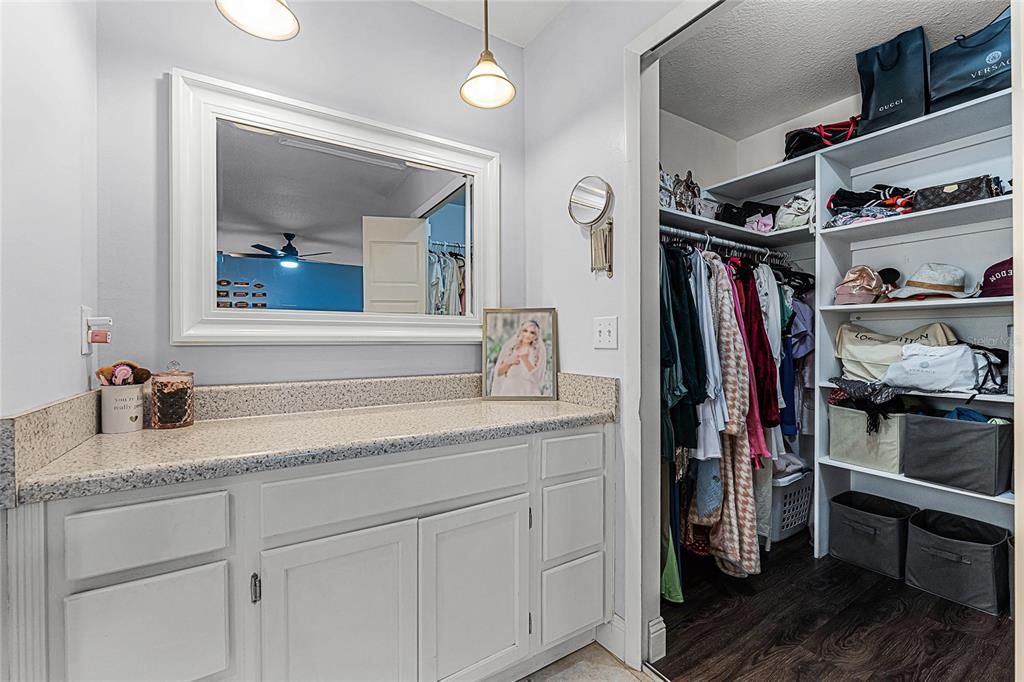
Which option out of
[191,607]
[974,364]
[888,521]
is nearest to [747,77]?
[974,364]

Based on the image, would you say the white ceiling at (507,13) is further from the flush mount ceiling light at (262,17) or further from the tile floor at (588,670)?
the tile floor at (588,670)

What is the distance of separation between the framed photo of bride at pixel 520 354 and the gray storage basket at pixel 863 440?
1600mm

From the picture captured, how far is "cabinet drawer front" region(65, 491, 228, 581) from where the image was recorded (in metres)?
0.94

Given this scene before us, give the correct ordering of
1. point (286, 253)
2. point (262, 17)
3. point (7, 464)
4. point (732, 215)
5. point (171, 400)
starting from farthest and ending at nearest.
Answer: point (732, 215), point (286, 253), point (171, 400), point (262, 17), point (7, 464)

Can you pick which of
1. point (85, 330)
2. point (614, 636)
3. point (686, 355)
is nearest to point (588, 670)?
point (614, 636)

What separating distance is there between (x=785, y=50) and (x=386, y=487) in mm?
2561

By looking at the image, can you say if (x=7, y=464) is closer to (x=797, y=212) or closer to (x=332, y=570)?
(x=332, y=570)

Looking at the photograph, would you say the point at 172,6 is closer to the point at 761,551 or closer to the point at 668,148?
the point at 668,148

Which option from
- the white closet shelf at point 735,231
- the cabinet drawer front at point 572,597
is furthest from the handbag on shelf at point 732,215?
the cabinet drawer front at point 572,597

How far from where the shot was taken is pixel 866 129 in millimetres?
2311

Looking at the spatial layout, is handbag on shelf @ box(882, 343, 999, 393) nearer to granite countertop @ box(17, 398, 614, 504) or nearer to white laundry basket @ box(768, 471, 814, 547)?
white laundry basket @ box(768, 471, 814, 547)

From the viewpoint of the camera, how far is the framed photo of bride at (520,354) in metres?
1.96

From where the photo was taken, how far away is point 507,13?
197 cm

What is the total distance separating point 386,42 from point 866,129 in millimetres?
2211
